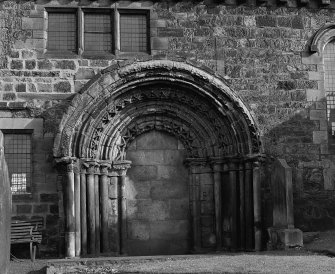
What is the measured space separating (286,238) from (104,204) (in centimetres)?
428

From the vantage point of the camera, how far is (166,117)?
1567cm

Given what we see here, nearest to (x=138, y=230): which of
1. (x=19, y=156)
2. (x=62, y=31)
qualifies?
(x=19, y=156)

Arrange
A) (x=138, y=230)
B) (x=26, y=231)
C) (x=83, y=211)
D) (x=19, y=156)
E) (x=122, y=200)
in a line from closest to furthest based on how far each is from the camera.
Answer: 1. (x=26, y=231)
2. (x=83, y=211)
3. (x=19, y=156)
4. (x=122, y=200)
5. (x=138, y=230)

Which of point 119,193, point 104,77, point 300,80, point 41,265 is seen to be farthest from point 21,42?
point 300,80

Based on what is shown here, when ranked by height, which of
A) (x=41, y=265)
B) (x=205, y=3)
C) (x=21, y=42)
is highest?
(x=205, y=3)

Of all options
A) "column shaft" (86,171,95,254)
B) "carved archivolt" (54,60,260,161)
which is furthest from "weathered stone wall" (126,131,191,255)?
"column shaft" (86,171,95,254)

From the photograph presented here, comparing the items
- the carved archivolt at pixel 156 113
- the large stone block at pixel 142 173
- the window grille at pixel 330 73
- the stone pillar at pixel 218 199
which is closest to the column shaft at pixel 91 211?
the carved archivolt at pixel 156 113

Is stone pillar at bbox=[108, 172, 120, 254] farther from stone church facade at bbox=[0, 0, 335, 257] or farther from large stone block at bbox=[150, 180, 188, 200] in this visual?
large stone block at bbox=[150, 180, 188, 200]

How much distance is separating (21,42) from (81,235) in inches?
188

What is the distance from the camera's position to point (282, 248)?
13852 mm

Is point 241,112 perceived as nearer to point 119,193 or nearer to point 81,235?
point 119,193

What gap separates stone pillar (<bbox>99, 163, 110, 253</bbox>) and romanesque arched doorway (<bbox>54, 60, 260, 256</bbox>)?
0.02m

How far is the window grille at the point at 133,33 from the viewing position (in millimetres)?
15469

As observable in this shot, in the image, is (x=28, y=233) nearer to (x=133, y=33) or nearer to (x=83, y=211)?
(x=83, y=211)
